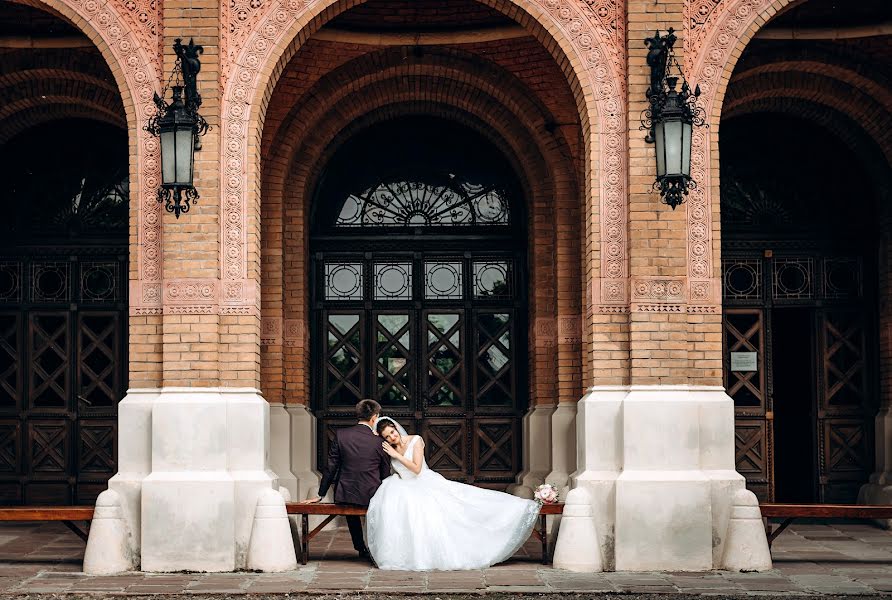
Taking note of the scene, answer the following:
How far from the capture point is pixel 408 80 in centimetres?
1474

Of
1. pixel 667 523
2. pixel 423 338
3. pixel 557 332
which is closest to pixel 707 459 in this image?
pixel 667 523

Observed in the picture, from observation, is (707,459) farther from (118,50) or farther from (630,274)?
(118,50)

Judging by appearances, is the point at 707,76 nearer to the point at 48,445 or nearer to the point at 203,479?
the point at 203,479

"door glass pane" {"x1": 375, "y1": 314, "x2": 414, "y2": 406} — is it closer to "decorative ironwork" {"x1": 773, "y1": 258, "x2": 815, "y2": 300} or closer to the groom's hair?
the groom's hair

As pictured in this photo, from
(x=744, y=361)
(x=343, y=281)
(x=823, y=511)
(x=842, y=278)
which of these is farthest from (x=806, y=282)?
(x=343, y=281)

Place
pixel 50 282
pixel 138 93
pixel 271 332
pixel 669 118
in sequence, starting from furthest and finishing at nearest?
pixel 50 282 → pixel 271 332 → pixel 138 93 → pixel 669 118

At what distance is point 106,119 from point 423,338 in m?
4.57

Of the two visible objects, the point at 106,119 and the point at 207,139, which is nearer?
the point at 207,139

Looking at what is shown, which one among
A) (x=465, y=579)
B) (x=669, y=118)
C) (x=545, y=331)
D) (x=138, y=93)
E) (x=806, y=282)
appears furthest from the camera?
(x=806, y=282)

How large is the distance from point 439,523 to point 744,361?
216 inches

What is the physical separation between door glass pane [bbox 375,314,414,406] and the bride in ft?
11.8

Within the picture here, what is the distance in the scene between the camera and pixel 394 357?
49.6 ft

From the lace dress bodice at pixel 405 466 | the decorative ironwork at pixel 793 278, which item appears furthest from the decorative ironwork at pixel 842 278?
the lace dress bodice at pixel 405 466

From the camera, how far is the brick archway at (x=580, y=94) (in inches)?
450
